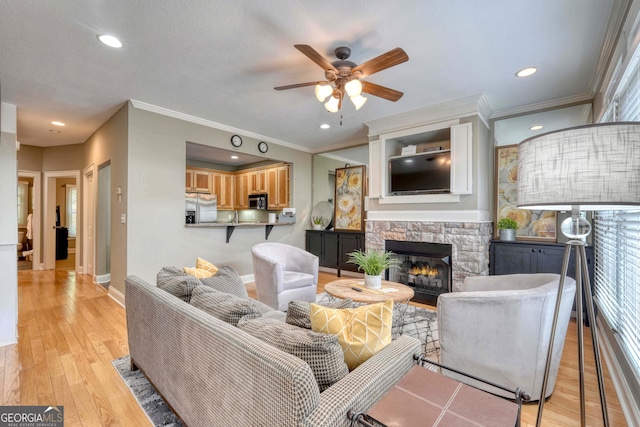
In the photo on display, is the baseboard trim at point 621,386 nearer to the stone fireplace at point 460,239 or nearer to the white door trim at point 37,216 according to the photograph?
the stone fireplace at point 460,239

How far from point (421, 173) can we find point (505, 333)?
2.65m

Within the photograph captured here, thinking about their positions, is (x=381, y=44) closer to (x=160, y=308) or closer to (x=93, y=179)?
(x=160, y=308)

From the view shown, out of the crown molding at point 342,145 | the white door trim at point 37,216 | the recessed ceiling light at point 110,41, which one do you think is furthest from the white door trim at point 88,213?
the crown molding at point 342,145

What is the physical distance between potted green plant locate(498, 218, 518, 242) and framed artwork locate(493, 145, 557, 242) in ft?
0.49

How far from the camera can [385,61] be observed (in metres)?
2.25

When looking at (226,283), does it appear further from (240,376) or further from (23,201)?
(23,201)

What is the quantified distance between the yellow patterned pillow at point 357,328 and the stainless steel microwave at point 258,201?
5185 mm

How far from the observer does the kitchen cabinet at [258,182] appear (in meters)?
6.38

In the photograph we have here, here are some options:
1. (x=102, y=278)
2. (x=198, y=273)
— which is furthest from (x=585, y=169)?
(x=102, y=278)

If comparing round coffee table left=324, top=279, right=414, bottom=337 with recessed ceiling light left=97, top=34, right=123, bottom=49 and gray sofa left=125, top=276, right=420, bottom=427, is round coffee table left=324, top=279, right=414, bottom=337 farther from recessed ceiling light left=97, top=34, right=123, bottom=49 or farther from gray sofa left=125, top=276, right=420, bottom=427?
recessed ceiling light left=97, top=34, right=123, bottom=49

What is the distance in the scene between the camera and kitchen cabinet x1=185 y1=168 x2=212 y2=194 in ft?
21.1

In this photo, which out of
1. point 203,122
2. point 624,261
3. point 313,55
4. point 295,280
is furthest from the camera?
point 203,122

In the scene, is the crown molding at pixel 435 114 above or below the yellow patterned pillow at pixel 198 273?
above

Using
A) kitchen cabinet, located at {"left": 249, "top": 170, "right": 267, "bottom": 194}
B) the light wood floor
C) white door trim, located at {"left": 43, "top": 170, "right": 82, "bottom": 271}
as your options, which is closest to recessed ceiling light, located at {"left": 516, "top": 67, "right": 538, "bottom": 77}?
the light wood floor
